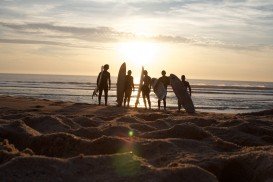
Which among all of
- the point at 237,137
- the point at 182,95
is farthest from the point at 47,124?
the point at 182,95

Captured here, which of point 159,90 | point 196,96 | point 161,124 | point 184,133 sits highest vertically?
point 159,90

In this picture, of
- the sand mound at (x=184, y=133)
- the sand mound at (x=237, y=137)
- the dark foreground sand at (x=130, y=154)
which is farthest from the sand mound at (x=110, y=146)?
the sand mound at (x=237, y=137)

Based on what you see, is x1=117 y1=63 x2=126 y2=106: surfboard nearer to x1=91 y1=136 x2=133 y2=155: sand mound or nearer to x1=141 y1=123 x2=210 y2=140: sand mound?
x1=141 y1=123 x2=210 y2=140: sand mound

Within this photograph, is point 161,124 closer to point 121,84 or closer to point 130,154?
point 130,154

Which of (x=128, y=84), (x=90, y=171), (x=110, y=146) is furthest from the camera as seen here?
(x=128, y=84)

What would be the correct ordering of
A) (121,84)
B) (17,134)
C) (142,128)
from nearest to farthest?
(17,134) < (142,128) < (121,84)

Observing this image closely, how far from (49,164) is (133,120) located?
18.5 ft

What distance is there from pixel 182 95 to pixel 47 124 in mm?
11029

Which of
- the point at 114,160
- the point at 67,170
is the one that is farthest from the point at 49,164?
the point at 114,160

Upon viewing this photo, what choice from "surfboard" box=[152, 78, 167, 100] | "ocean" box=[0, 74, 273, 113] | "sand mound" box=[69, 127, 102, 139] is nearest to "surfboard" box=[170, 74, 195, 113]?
"surfboard" box=[152, 78, 167, 100]

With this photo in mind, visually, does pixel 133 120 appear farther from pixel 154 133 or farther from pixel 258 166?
pixel 258 166

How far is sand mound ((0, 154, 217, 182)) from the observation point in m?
3.51

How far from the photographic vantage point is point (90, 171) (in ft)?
12.3

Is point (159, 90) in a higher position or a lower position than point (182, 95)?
higher
